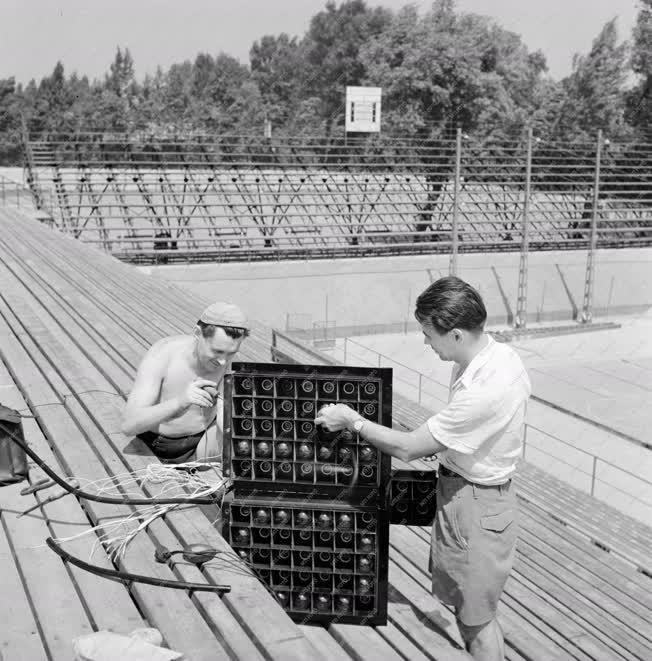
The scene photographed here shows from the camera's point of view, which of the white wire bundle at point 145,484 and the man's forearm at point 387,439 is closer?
the man's forearm at point 387,439

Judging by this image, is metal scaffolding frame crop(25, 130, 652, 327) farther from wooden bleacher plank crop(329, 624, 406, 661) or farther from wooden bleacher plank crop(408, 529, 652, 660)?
wooden bleacher plank crop(329, 624, 406, 661)

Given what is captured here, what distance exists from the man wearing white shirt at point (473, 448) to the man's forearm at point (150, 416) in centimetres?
96

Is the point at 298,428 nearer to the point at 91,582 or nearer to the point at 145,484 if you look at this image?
the point at 145,484

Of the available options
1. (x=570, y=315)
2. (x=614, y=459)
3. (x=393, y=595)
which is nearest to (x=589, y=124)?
(x=570, y=315)

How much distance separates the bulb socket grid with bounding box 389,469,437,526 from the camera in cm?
300

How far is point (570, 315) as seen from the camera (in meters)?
24.4

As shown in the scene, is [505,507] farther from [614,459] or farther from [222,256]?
[222,256]

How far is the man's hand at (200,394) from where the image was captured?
317 cm

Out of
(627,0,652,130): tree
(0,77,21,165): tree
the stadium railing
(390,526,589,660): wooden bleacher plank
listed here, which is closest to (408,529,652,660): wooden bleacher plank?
(390,526,589,660): wooden bleacher plank

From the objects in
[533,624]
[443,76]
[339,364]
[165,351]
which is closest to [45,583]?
[165,351]

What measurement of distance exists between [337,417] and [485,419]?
477 mm

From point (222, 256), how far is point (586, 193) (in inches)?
477

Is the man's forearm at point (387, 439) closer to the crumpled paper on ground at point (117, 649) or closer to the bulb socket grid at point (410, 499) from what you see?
the bulb socket grid at point (410, 499)

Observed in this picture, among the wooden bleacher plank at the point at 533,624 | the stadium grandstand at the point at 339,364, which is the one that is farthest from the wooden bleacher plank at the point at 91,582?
the wooden bleacher plank at the point at 533,624
